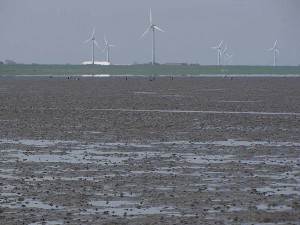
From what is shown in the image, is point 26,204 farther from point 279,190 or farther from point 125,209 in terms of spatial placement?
point 279,190

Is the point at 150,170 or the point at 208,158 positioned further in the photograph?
the point at 208,158

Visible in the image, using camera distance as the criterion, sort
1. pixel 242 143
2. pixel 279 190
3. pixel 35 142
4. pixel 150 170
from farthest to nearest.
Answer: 1. pixel 35 142
2. pixel 242 143
3. pixel 150 170
4. pixel 279 190

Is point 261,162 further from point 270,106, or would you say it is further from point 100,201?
point 270,106

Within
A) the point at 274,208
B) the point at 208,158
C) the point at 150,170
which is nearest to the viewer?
the point at 274,208

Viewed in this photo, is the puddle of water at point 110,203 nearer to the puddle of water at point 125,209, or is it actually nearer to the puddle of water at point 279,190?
the puddle of water at point 125,209

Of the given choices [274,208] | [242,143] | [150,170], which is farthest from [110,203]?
[242,143]

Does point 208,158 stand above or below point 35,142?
above

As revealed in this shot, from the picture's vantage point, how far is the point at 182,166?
1080 inches

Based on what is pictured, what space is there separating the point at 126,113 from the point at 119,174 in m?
28.1

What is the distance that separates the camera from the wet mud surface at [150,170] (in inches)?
768

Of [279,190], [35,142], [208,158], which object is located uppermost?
[279,190]

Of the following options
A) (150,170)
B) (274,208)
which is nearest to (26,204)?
(274,208)

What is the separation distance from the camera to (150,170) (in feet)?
87.0

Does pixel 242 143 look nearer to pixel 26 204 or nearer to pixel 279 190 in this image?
pixel 279 190
